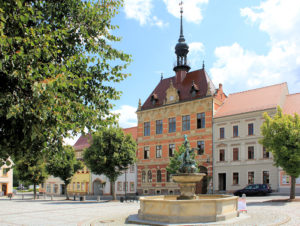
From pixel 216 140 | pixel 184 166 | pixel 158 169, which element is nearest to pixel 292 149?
pixel 184 166

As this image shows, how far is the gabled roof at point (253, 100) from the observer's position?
40569 mm

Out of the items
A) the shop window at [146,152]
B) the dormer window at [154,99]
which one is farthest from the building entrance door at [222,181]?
the dormer window at [154,99]

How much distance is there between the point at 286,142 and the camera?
2619cm

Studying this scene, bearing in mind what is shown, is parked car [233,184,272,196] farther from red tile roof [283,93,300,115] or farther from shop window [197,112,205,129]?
shop window [197,112,205,129]

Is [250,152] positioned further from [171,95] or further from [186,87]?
[171,95]

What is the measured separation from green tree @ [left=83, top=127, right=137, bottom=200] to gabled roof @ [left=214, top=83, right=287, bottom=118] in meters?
12.6

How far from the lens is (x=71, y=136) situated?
1141 cm

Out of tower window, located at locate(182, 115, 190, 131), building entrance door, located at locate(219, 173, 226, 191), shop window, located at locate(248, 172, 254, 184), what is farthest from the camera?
tower window, located at locate(182, 115, 190, 131)

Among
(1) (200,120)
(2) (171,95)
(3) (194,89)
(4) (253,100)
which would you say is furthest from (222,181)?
(2) (171,95)

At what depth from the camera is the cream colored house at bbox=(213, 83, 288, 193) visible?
39.0 metres

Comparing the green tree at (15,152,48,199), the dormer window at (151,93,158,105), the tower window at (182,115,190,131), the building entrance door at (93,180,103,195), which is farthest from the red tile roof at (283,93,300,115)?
the building entrance door at (93,180,103,195)

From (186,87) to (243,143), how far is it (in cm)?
1172

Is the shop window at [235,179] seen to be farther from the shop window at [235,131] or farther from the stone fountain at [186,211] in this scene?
the stone fountain at [186,211]

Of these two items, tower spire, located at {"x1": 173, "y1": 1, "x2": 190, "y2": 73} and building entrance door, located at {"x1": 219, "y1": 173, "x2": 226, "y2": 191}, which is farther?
tower spire, located at {"x1": 173, "y1": 1, "x2": 190, "y2": 73}
